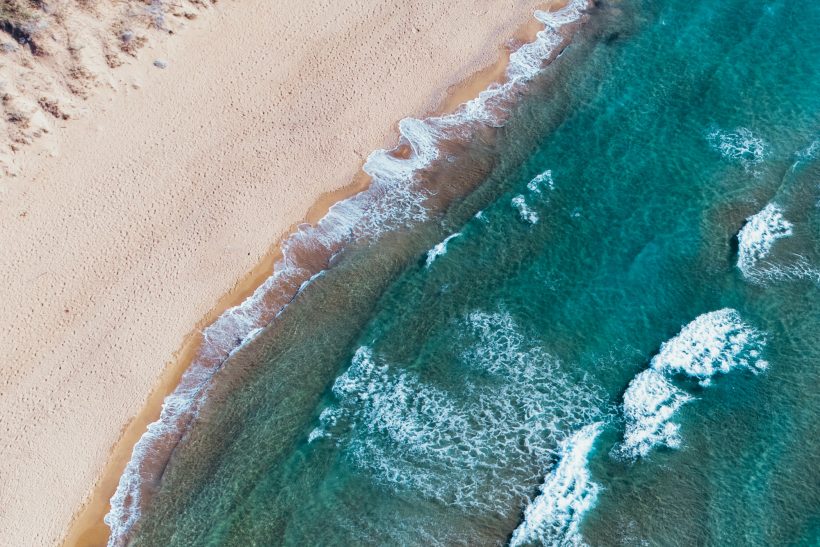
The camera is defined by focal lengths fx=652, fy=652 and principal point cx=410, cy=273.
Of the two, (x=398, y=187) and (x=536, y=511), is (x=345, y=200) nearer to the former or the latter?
(x=398, y=187)

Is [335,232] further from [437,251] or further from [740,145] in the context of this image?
[740,145]

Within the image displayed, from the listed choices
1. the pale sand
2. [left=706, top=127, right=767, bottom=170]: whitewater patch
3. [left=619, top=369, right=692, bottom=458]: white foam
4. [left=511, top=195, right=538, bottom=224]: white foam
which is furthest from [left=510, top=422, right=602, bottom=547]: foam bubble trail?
[left=706, top=127, right=767, bottom=170]: whitewater patch

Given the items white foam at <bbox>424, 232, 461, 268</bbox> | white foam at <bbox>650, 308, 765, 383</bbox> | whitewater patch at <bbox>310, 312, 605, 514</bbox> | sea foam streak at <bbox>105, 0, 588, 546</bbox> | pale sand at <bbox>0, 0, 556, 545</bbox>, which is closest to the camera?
whitewater patch at <bbox>310, 312, 605, 514</bbox>

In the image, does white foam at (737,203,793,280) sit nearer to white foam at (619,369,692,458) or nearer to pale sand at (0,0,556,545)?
white foam at (619,369,692,458)

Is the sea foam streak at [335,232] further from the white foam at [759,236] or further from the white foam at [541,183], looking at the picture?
the white foam at [759,236]

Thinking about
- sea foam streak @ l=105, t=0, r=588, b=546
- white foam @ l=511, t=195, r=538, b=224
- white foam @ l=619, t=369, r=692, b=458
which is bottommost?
white foam @ l=619, t=369, r=692, b=458

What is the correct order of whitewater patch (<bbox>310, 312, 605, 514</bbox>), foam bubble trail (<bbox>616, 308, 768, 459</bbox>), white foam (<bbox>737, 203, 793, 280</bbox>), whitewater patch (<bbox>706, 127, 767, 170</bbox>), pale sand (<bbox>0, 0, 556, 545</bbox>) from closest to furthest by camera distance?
whitewater patch (<bbox>310, 312, 605, 514</bbox>) → foam bubble trail (<bbox>616, 308, 768, 459</bbox>) → pale sand (<bbox>0, 0, 556, 545</bbox>) → white foam (<bbox>737, 203, 793, 280</bbox>) → whitewater patch (<bbox>706, 127, 767, 170</bbox>)

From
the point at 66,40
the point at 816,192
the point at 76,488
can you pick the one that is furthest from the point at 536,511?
the point at 66,40
